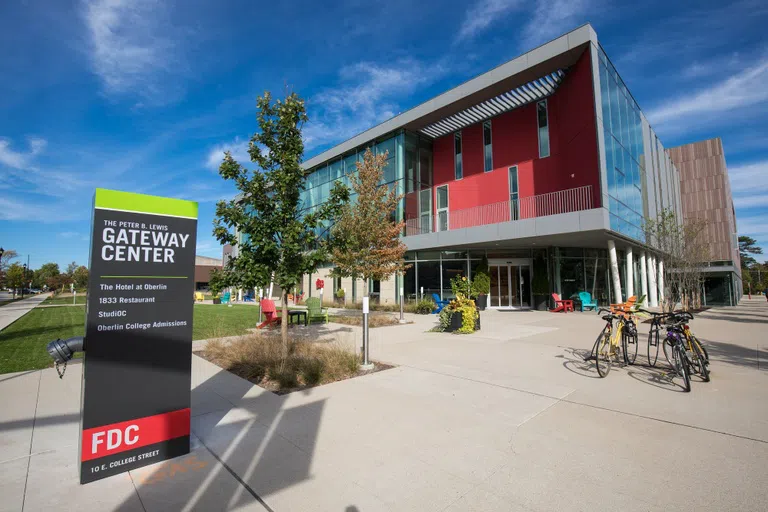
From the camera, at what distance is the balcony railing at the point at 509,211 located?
1853cm

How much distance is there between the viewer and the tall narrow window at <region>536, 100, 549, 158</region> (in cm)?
2112

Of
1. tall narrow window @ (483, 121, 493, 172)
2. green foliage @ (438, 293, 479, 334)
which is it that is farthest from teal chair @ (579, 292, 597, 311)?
green foliage @ (438, 293, 479, 334)

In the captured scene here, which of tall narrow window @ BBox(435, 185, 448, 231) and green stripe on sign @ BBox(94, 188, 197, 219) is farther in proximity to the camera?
tall narrow window @ BBox(435, 185, 448, 231)

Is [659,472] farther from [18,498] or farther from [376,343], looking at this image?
[376,343]

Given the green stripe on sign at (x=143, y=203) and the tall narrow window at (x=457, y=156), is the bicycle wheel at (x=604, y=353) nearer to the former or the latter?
the green stripe on sign at (x=143, y=203)

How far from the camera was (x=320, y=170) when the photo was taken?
32.8 meters

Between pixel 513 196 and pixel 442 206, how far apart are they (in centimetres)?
504

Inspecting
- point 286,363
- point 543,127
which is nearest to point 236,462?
point 286,363

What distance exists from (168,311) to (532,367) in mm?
5930

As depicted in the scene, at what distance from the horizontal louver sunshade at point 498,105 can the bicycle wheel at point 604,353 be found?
17.2 meters

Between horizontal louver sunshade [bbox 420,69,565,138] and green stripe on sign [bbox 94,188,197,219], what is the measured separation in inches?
806

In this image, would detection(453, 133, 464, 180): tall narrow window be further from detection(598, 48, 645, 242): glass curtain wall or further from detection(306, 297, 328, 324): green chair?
detection(306, 297, 328, 324): green chair

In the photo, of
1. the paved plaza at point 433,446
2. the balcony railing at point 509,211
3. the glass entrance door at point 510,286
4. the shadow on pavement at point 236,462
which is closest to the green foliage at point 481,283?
the glass entrance door at point 510,286

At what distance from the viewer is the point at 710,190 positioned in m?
47.2
